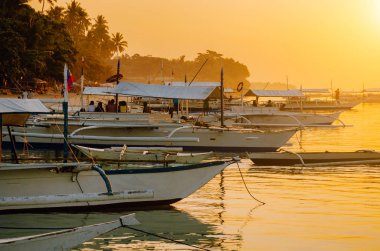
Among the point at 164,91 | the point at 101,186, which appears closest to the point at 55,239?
the point at 101,186

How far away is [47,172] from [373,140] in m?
42.1

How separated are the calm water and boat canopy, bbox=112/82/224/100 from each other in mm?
14947

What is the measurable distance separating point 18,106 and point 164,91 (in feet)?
82.8

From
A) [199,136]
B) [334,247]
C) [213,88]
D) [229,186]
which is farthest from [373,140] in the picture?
[334,247]

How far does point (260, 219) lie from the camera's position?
20.7m

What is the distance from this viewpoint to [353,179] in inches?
1163

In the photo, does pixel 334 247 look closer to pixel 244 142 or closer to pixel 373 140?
pixel 244 142

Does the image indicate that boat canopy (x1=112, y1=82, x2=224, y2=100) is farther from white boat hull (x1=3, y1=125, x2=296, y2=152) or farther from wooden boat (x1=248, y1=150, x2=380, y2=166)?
wooden boat (x1=248, y1=150, x2=380, y2=166)

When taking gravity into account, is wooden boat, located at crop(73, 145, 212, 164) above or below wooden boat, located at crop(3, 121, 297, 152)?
below

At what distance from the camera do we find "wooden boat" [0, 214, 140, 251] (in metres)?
12.3

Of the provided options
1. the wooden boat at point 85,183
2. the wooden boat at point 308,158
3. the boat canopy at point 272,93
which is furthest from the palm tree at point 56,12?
the wooden boat at point 85,183

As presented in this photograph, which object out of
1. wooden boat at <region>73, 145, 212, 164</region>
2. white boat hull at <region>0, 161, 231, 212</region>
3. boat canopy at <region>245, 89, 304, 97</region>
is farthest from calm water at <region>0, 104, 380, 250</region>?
boat canopy at <region>245, 89, 304, 97</region>

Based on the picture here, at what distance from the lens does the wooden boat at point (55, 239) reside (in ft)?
40.3

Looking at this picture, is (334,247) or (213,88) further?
(213,88)
